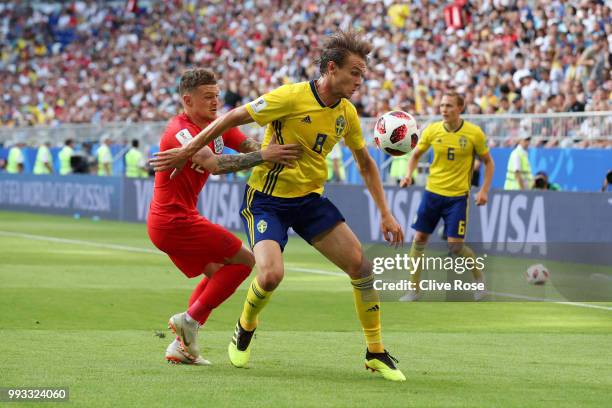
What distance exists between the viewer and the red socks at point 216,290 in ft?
29.1

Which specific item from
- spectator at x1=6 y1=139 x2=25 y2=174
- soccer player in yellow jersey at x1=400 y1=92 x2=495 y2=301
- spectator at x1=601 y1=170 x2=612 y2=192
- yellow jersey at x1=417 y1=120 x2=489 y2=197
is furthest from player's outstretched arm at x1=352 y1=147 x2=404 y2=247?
spectator at x1=6 y1=139 x2=25 y2=174

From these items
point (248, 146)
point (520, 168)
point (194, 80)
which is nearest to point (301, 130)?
point (248, 146)

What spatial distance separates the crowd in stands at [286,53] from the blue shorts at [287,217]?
6.41 meters

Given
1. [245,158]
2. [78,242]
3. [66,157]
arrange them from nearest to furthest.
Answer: [245,158]
[78,242]
[66,157]

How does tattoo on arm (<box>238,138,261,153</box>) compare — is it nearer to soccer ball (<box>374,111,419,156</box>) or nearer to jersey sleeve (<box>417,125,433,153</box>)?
soccer ball (<box>374,111,419,156</box>)

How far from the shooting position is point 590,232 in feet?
62.2

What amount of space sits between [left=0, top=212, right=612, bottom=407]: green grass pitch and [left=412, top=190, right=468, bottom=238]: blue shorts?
3.30 feet

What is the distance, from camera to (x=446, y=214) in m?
14.5

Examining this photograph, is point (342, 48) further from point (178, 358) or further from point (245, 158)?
point (178, 358)

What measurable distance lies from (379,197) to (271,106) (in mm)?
1093

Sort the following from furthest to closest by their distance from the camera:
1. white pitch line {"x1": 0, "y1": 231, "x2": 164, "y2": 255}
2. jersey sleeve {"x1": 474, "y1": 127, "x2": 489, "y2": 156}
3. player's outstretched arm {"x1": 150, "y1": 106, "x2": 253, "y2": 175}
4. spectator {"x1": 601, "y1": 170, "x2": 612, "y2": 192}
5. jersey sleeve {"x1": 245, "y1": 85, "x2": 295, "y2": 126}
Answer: white pitch line {"x1": 0, "y1": 231, "x2": 164, "y2": 255} → spectator {"x1": 601, "y1": 170, "x2": 612, "y2": 192} → jersey sleeve {"x1": 474, "y1": 127, "x2": 489, "y2": 156} → jersey sleeve {"x1": 245, "y1": 85, "x2": 295, "y2": 126} → player's outstretched arm {"x1": 150, "y1": 106, "x2": 253, "y2": 175}

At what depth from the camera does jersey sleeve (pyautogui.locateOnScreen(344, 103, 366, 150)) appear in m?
8.58

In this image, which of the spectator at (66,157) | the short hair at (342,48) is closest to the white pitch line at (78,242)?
the spectator at (66,157)

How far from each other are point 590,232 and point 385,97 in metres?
11.1
